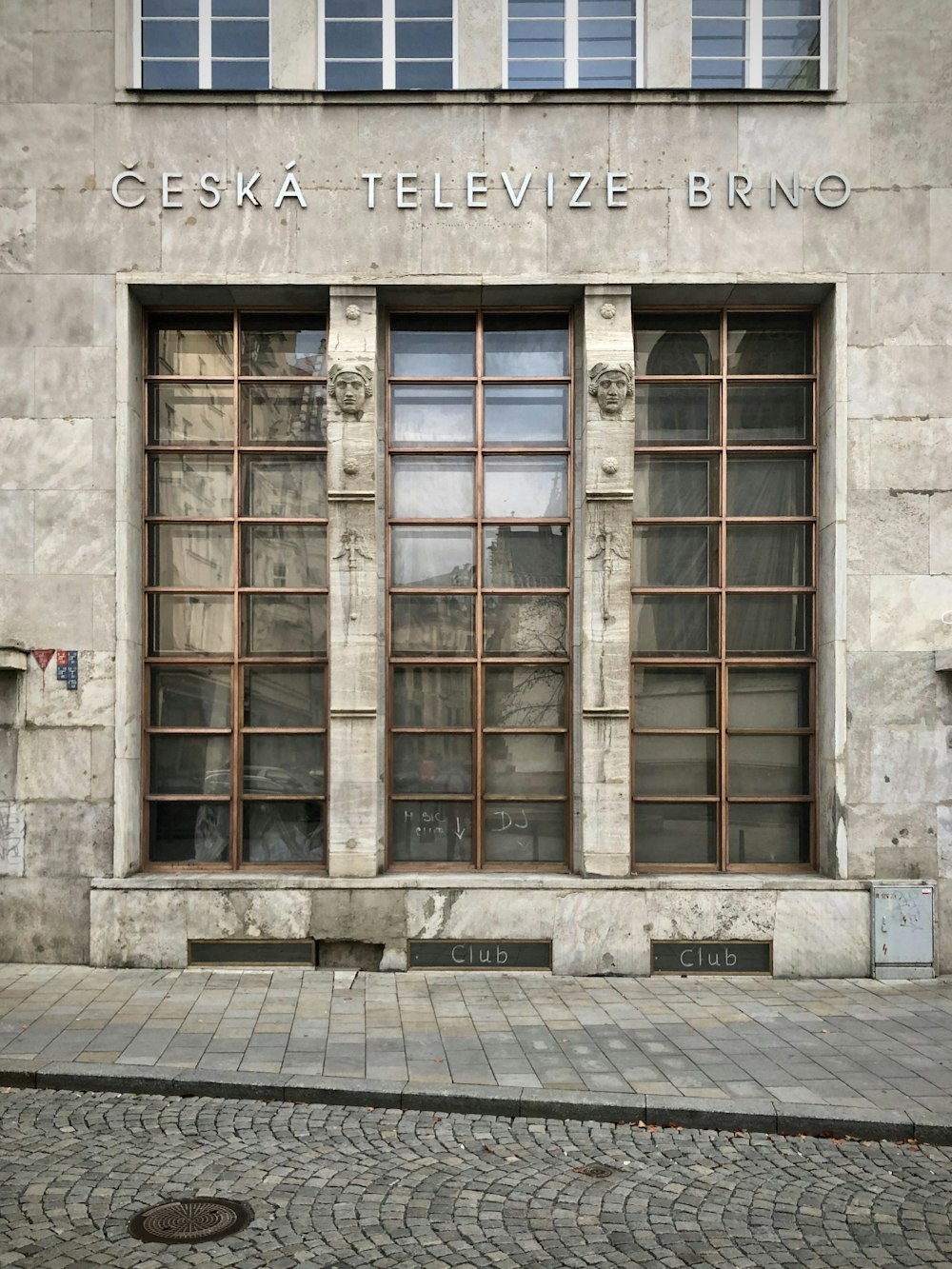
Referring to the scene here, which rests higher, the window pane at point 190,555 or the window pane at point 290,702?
the window pane at point 190,555

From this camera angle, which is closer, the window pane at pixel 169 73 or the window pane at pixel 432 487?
the window pane at pixel 169 73

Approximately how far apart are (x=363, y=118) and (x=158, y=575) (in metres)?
5.28

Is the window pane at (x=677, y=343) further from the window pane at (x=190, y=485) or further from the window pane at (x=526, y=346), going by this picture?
the window pane at (x=190, y=485)

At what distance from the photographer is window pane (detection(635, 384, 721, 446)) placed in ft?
37.4

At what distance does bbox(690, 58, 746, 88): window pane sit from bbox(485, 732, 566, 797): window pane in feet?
23.6

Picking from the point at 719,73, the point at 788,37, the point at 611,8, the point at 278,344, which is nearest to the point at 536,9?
the point at 611,8

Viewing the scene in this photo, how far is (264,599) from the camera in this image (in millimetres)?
11367

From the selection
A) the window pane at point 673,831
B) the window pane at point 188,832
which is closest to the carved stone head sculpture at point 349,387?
the window pane at point 188,832

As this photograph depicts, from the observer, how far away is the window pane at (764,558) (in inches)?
448

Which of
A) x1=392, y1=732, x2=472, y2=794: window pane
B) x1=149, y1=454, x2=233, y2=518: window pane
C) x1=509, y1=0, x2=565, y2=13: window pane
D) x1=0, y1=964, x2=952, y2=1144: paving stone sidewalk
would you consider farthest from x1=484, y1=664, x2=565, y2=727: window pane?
x1=509, y1=0, x2=565, y2=13: window pane

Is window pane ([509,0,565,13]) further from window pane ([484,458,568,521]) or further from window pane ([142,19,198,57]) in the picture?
window pane ([484,458,568,521])

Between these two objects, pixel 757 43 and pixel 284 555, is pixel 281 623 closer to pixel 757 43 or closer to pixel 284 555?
pixel 284 555

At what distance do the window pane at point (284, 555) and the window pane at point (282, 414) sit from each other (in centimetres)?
96

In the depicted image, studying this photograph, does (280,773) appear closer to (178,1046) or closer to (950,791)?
(178,1046)
